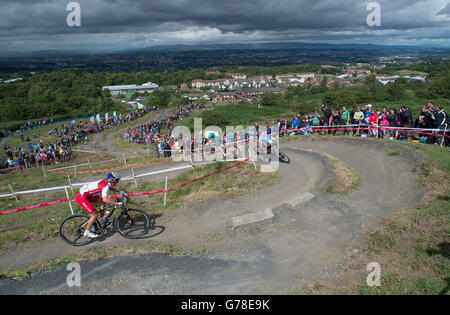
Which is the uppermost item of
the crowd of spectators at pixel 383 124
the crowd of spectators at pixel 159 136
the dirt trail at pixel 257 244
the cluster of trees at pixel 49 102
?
the cluster of trees at pixel 49 102

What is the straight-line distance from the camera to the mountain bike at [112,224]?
26.8 feet

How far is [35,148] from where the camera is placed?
30.5 meters

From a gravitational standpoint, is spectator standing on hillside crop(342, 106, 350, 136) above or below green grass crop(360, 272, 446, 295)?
above

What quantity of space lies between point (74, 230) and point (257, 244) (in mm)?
5602

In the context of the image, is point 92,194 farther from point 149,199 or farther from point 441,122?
point 441,122

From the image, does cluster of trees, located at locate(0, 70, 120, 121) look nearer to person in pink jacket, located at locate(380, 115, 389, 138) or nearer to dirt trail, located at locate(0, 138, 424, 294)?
person in pink jacket, located at locate(380, 115, 389, 138)

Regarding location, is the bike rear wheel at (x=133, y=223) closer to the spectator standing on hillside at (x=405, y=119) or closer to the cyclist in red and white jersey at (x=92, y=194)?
the cyclist in red and white jersey at (x=92, y=194)

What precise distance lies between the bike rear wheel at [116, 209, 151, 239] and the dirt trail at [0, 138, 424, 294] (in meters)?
0.32

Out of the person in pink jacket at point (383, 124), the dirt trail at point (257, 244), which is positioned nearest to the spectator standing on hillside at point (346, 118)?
the person in pink jacket at point (383, 124)

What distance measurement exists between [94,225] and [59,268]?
1486 mm

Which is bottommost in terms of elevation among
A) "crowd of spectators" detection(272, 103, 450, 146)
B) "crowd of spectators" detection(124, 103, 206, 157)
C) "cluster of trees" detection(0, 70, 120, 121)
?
"crowd of spectators" detection(124, 103, 206, 157)

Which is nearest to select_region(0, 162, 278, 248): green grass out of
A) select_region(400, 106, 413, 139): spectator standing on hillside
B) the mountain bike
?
the mountain bike

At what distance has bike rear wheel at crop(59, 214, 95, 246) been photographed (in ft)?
26.6
